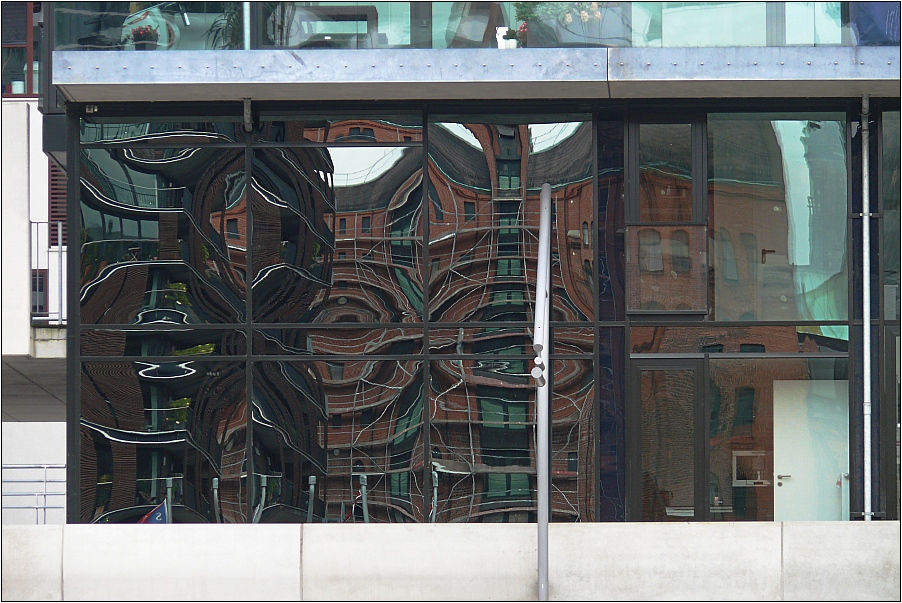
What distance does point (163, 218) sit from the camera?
35.3 ft

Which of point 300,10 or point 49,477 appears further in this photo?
point 49,477

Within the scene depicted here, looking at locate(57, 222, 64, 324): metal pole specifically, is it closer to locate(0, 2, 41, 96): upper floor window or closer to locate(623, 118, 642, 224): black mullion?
locate(0, 2, 41, 96): upper floor window

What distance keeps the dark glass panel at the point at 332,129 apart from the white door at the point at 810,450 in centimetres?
487

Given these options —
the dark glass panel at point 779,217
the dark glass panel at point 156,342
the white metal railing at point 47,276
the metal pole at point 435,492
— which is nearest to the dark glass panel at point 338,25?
the dark glass panel at point 156,342

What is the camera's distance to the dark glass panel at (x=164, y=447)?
1067 centimetres

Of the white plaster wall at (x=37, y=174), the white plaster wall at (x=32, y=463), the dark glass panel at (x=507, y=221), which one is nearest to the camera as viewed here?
the dark glass panel at (x=507, y=221)

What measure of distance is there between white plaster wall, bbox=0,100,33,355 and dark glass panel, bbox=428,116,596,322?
534cm

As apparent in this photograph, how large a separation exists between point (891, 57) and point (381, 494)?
6899mm

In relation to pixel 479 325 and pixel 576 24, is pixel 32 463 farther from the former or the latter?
pixel 576 24

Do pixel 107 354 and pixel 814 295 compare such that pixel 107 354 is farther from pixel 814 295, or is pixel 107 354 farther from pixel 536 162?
pixel 814 295

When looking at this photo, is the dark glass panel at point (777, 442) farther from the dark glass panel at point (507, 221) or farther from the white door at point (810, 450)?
the dark glass panel at point (507, 221)

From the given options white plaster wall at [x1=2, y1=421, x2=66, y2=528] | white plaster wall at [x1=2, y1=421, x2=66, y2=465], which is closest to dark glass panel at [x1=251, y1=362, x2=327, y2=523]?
white plaster wall at [x1=2, y1=421, x2=66, y2=528]

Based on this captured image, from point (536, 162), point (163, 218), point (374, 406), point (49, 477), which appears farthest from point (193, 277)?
point (49, 477)

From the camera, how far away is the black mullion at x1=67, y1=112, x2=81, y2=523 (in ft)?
34.9
